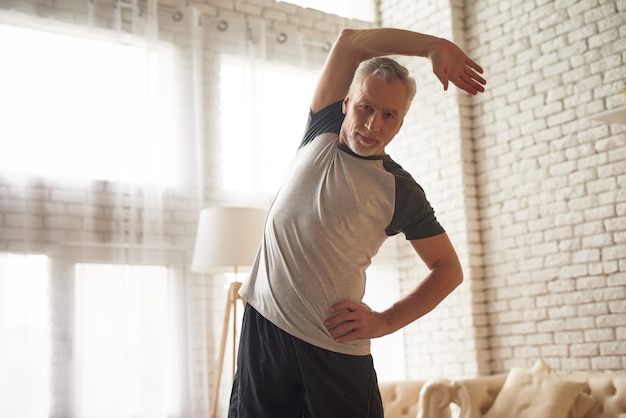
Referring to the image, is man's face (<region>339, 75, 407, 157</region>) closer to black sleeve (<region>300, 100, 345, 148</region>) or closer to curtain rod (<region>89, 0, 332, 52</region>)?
black sleeve (<region>300, 100, 345, 148</region>)

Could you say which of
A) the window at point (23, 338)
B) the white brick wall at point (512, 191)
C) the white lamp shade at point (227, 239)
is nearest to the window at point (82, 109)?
the white brick wall at point (512, 191)

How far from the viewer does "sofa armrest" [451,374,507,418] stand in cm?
438

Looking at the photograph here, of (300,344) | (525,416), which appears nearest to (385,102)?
(300,344)

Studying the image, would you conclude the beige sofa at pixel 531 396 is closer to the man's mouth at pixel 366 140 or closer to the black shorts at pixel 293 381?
the black shorts at pixel 293 381

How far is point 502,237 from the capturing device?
212 inches

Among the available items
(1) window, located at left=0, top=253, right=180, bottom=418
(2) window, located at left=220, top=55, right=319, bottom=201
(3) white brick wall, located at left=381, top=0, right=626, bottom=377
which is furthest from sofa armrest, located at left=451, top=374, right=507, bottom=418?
(2) window, located at left=220, top=55, right=319, bottom=201

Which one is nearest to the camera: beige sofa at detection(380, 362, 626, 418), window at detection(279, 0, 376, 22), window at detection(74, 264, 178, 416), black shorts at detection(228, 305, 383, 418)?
black shorts at detection(228, 305, 383, 418)

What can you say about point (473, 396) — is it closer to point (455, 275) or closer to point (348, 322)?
point (455, 275)

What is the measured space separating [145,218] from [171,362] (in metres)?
0.92

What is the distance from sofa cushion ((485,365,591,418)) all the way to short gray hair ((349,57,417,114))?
2893 mm

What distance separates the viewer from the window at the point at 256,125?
5.51 meters

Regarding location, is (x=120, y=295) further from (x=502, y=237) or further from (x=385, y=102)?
(x=385, y=102)

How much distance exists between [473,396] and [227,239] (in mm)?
1647

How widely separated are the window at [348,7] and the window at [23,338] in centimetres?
297
